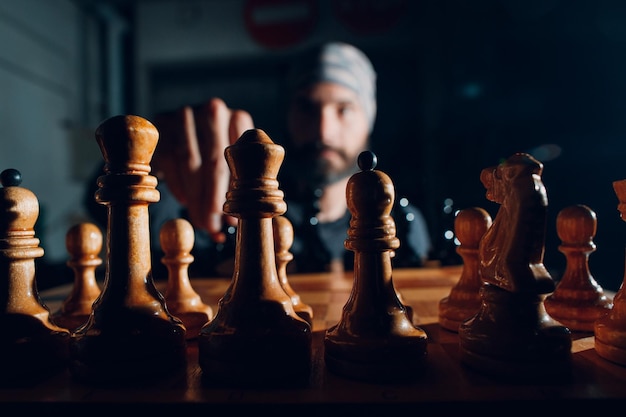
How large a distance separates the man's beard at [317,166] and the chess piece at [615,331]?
199 cm

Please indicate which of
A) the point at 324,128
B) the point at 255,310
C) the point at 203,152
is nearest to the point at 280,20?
the point at 324,128

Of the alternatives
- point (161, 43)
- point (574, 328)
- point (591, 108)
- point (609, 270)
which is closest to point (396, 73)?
point (591, 108)

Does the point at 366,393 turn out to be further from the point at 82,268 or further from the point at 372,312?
the point at 82,268

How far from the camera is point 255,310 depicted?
51cm

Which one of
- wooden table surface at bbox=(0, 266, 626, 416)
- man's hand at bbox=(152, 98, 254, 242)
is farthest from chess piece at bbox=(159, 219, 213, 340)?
man's hand at bbox=(152, 98, 254, 242)

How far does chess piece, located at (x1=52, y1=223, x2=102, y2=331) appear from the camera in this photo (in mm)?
784

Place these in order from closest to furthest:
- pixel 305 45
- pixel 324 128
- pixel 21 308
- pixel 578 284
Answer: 1. pixel 21 308
2. pixel 578 284
3. pixel 324 128
4. pixel 305 45

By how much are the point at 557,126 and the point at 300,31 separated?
2.48m

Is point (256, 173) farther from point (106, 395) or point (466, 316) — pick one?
point (466, 316)

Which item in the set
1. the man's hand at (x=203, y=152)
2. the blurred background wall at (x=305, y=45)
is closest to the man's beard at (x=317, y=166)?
the blurred background wall at (x=305, y=45)

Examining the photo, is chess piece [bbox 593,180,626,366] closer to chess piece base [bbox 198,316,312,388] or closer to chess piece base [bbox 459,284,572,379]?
chess piece base [bbox 459,284,572,379]

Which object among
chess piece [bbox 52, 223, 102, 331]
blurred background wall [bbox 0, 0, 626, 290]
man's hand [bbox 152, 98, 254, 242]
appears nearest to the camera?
chess piece [bbox 52, 223, 102, 331]

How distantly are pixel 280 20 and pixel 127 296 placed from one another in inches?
164

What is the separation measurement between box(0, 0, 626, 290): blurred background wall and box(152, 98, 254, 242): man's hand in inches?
69.0
